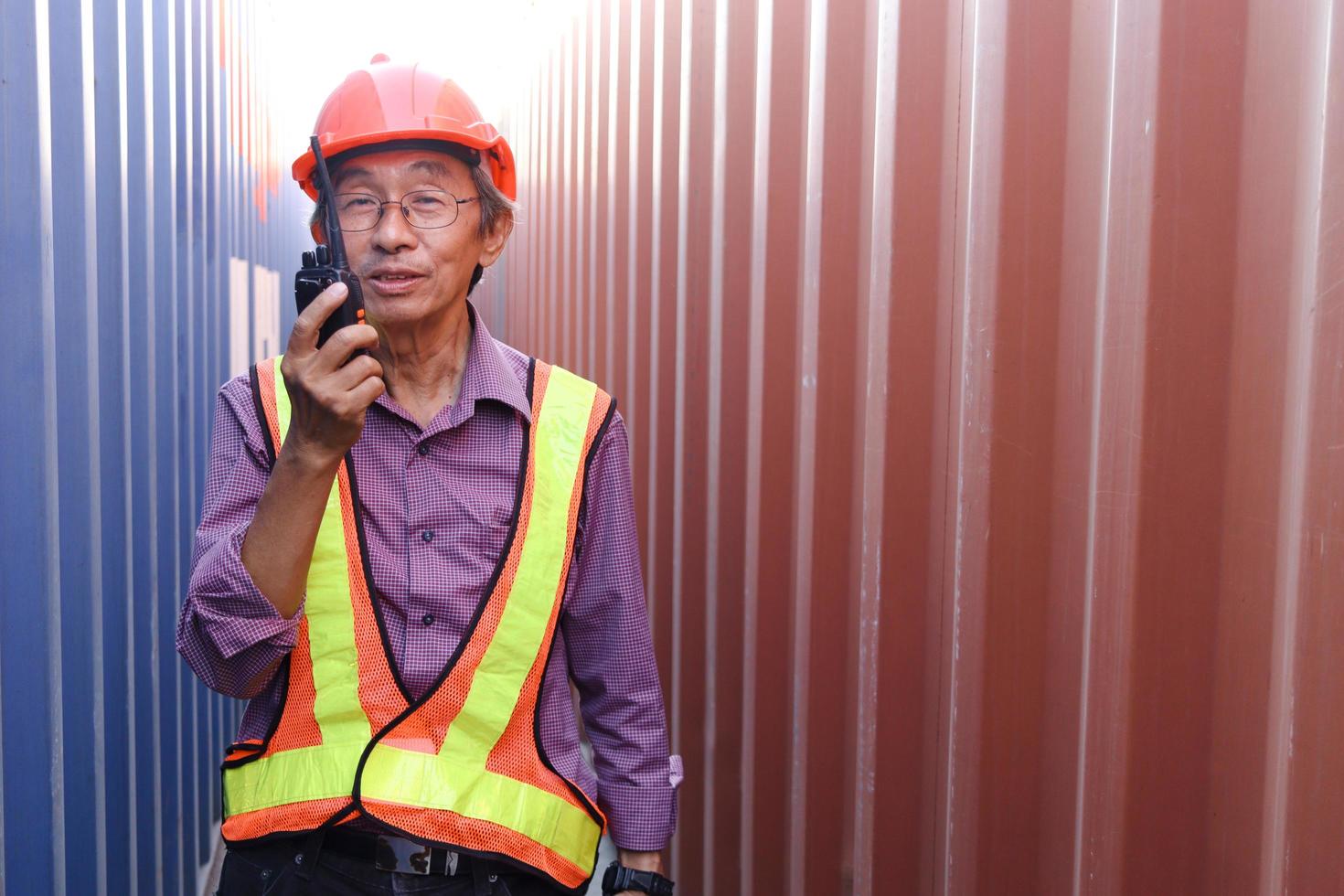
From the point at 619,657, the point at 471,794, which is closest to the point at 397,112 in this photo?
the point at 619,657

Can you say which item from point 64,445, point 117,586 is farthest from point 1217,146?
point 117,586

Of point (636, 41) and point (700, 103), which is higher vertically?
point (636, 41)

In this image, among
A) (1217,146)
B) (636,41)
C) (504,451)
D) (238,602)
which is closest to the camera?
(1217,146)

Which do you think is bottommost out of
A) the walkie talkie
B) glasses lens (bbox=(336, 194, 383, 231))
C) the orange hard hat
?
the walkie talkie

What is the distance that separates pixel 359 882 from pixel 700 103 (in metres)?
2.52

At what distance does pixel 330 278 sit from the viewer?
1953mm

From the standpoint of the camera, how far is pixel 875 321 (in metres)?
2.40

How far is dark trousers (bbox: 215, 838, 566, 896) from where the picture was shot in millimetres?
1979

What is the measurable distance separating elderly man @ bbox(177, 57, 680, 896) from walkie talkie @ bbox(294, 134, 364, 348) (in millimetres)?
36

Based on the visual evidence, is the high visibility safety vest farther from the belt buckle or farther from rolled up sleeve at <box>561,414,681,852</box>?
rolled up sleeve at <box>561,414,681,852</box>

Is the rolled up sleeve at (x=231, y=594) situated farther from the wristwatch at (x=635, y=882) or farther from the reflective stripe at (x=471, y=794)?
the wristwatch at (x=635, y=882)

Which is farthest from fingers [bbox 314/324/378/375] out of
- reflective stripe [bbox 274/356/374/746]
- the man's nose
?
the man's nose

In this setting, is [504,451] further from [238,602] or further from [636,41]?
[636,41]

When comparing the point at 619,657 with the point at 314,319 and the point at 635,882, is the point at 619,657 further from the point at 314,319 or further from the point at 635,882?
the point at 314,319
